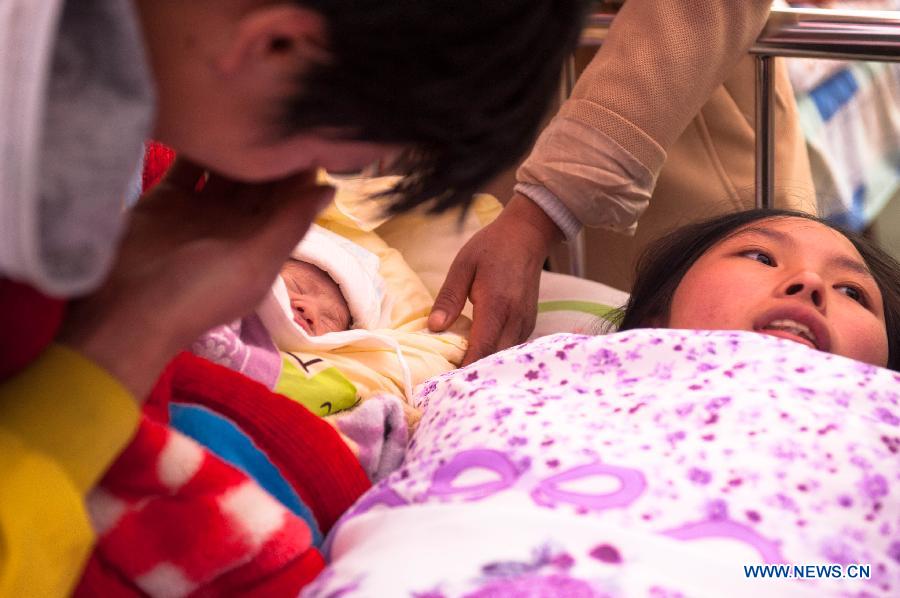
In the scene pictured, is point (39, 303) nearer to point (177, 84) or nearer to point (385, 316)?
point (177, 84)

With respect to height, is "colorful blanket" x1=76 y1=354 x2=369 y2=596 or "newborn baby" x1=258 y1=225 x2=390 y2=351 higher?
"colorful blanket" x1=76 y1=354 x2=369 y2=596

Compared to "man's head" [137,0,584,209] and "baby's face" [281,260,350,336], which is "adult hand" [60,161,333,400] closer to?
"man's head" [137,0,584,209]

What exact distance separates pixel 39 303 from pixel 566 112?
3.34 feet

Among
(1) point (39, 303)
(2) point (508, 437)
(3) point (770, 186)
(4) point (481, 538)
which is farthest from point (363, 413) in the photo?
(3) point (770, 186)

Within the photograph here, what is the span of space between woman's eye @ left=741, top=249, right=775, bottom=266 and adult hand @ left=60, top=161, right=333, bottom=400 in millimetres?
720

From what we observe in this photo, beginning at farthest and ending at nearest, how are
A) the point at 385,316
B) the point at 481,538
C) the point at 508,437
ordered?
the point at 385,316, the point at 508,437, the point at 481,538

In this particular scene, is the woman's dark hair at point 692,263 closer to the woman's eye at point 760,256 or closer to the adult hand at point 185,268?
the woman's eye at point 760,256

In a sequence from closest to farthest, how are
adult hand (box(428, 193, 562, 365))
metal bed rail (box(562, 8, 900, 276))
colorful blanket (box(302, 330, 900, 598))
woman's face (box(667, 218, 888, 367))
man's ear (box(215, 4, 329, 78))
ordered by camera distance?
1. man's ear (box(215, 4, 329, 78))
2. colorful blanket (box(302, 330, 900, 598))
3. woman's face (box(667, 218, 888, 367))
4. metal bed rail (box(562, 8, 900, 276))
5. adult hand (box(428, 193, 562, 365))

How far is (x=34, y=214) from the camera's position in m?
0.50

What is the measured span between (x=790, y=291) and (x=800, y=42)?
479 millimetres

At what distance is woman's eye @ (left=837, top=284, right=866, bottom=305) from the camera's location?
1.26 meters

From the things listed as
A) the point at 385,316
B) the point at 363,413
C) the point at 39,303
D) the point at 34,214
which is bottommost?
the point at 385,316

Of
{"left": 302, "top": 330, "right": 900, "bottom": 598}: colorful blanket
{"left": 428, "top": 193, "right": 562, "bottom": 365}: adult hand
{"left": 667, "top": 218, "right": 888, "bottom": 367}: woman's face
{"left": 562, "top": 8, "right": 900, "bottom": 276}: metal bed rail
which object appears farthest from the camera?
{"left": 428, "top": 193, "right": 562, "bottom": 365}: adult hand

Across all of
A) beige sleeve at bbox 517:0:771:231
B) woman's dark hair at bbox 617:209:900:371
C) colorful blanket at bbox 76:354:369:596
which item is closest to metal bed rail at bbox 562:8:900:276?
beige sleeve at bbox 517:0:771:231
